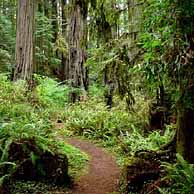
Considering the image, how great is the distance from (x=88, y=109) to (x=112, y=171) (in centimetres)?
644

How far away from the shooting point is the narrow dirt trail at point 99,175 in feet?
25.0

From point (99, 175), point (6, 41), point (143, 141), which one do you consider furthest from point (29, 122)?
point (6, 41)

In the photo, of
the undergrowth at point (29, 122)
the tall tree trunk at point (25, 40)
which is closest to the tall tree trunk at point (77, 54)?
the undergrowth at point (29, 122)

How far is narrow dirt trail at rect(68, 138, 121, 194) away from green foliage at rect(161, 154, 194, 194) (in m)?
1.43

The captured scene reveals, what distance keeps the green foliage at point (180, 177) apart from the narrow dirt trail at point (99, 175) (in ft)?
4.70

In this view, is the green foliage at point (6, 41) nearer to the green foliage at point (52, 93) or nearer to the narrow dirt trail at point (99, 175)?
the green foliage at point (52, 93)

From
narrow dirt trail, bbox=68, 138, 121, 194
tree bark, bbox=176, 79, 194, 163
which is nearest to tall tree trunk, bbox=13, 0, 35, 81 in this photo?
narrow dirt trail, bbox=68, 138, 121, 194

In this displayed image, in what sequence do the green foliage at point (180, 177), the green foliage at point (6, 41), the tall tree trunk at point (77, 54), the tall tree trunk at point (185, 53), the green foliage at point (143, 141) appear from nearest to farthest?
the tall tree trunk at point (185, 53) < the green foliage at point (180, 177) < the green foliage at point (143, 141) < the tall tree trunk at point (77, 54) < the green foliage at point (6, 41)

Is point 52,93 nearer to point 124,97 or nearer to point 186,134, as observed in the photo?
point 124,97

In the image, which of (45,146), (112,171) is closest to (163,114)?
(112,171)

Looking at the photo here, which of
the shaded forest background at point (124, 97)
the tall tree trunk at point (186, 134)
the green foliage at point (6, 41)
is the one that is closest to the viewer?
the shaded forest background at point (124, 97)

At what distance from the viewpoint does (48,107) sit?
1606cm

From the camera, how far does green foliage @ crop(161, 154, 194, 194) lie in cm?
611

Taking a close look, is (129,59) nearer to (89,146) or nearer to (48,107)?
(89,146)
